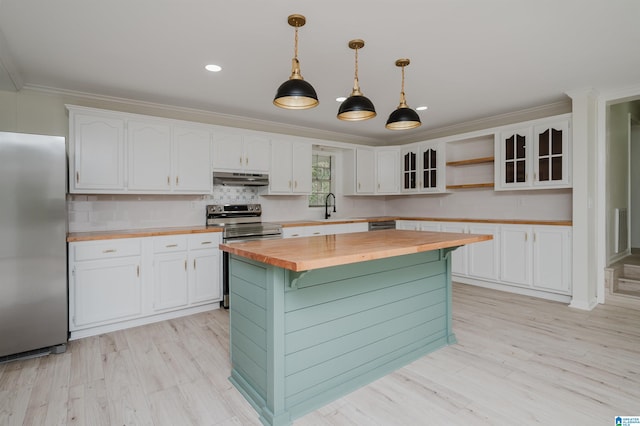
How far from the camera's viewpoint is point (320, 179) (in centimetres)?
585

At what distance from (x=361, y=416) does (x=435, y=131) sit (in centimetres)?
486

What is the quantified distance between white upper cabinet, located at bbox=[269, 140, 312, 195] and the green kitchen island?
2357mm

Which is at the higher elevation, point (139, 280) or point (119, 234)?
point (119, 234)

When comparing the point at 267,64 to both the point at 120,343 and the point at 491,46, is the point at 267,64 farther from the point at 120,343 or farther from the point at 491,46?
the point at 120,343

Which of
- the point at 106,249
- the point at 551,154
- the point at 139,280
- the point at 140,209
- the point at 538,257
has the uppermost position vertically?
the point at 551,154

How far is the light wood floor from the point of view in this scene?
192 centimetres

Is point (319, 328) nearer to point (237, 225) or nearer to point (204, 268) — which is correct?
point (204, 268)

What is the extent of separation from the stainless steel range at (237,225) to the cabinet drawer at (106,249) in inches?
37.1

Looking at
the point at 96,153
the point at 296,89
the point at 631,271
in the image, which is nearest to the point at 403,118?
the point at 296,89

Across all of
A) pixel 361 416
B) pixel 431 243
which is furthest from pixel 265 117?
pixel 361 416

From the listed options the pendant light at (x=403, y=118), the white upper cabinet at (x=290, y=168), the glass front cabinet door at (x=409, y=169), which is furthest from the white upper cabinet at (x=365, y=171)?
the pendant light at (x=403, y=118)

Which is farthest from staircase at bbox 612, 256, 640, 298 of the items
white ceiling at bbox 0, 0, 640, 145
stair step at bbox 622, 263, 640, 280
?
white ceiling at bbox 0, 0, 640, 145

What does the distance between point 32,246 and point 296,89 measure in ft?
8.10

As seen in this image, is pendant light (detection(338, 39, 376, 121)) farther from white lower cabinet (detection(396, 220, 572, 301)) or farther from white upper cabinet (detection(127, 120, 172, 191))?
white lower cabinet (detection(396, 220, 572, 301))
